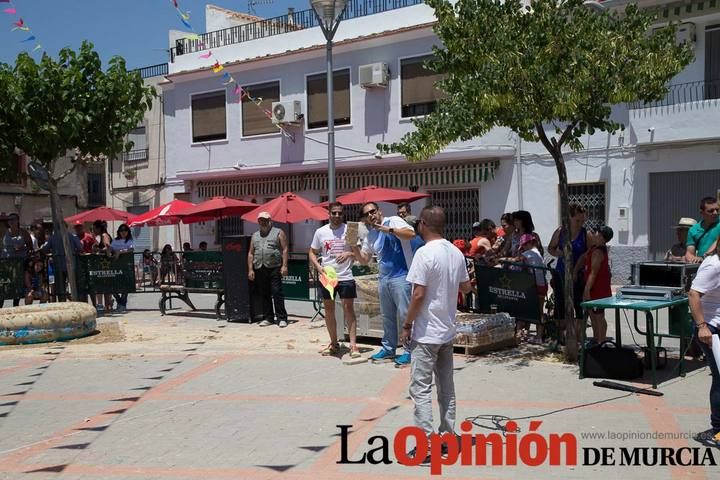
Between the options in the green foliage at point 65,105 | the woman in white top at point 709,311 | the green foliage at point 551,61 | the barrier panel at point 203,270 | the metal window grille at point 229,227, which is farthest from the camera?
the metal window grille at point 229,227

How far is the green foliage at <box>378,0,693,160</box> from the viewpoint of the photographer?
7.71 meters

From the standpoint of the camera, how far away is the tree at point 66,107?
1277cm

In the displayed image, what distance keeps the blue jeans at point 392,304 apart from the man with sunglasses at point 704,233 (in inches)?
129

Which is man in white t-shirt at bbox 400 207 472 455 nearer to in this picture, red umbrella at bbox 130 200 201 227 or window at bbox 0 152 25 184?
window at bbox 0 152 25 184

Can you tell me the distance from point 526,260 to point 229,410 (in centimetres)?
449

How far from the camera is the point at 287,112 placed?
22.0 metres

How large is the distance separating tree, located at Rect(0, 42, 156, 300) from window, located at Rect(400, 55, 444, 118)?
27.0ft

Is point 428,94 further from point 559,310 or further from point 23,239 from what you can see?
point 559,310

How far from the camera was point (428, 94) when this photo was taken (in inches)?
776

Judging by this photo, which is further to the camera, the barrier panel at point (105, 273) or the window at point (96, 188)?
the window at point (96, 188)

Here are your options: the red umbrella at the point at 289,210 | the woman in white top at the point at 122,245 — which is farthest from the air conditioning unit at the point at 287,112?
the woman in white top at the point at 122,245

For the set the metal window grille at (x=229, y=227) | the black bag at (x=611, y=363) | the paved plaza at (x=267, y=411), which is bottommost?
the paved plaza at (x=267, y=411)

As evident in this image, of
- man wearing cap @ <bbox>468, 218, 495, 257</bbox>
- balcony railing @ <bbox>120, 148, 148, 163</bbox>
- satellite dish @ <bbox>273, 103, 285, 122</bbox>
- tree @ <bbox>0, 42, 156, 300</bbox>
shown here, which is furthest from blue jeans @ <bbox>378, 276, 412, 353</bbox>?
balcony railing @ <bbox>120, 148, 148, 163</bbox>

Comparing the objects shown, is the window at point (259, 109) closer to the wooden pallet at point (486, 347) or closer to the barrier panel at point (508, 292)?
the barrier panel at point (508, 292)
